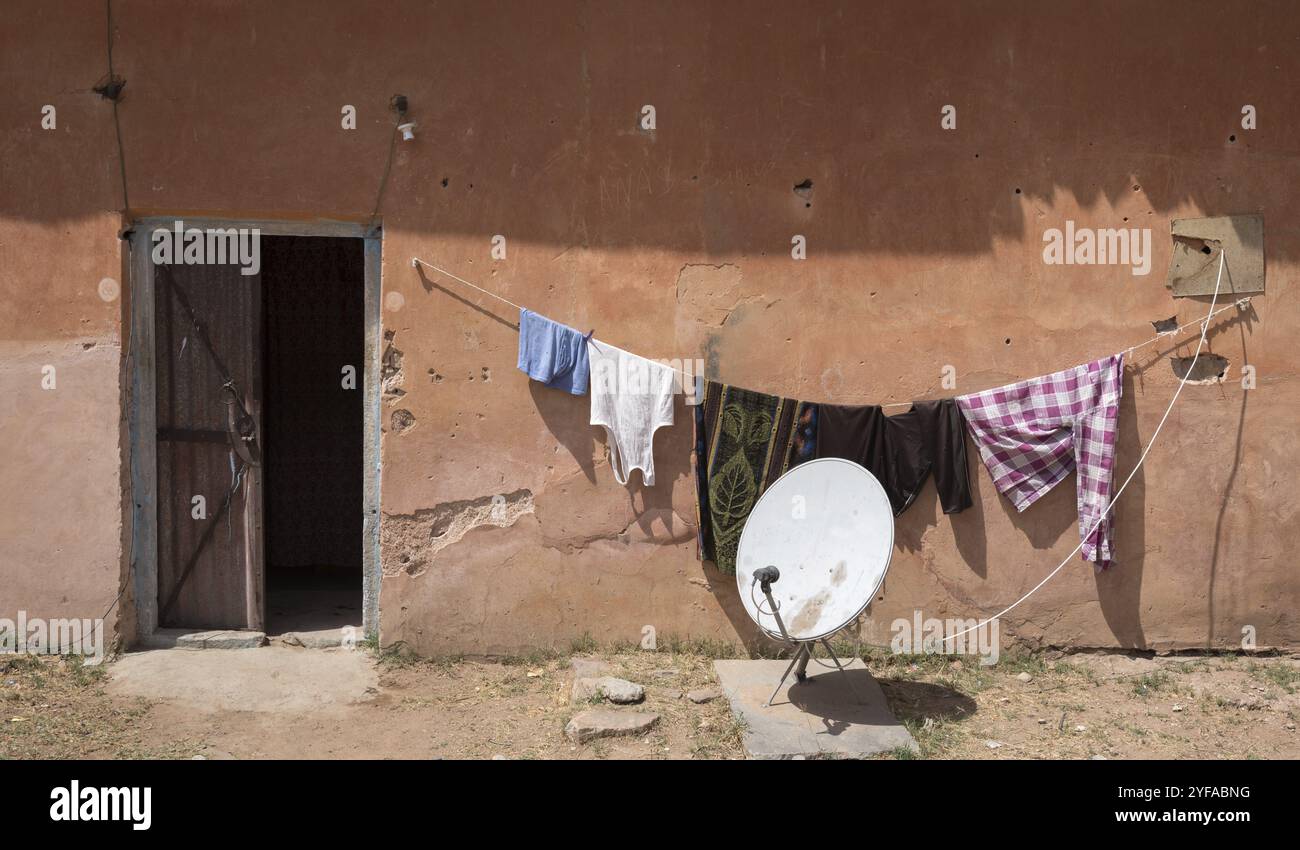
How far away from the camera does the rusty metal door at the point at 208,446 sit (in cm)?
574

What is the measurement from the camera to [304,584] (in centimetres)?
753

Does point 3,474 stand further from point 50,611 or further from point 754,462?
point 754,462

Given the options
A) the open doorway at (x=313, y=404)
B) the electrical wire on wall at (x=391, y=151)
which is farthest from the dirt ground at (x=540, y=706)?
the open doorway at (x=313, y=404)

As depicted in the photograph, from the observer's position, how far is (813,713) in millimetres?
4762

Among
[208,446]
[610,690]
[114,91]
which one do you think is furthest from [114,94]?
[610,690]

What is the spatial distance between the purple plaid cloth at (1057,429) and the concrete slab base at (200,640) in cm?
409

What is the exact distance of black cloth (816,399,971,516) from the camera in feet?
18.4

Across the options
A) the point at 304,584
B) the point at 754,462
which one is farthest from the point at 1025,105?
the point at 304,584

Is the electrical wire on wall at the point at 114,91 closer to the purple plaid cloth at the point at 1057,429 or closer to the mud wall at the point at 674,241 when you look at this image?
the mud wall at the point at 674,241

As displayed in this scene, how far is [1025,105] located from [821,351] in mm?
1718

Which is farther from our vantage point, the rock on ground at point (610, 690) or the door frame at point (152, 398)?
the door frame at point (152, 398)

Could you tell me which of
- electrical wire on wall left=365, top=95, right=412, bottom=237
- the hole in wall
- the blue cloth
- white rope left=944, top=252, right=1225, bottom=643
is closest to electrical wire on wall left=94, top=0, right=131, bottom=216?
electrical wire on wall left=365, top=95, right=412, bottom=237

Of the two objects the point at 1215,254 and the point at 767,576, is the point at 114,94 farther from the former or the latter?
the point at 1215,254

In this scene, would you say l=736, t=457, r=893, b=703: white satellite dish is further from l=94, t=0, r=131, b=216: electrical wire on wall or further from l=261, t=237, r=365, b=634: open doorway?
l=261, t=237, r=365, b=634: open doorway
